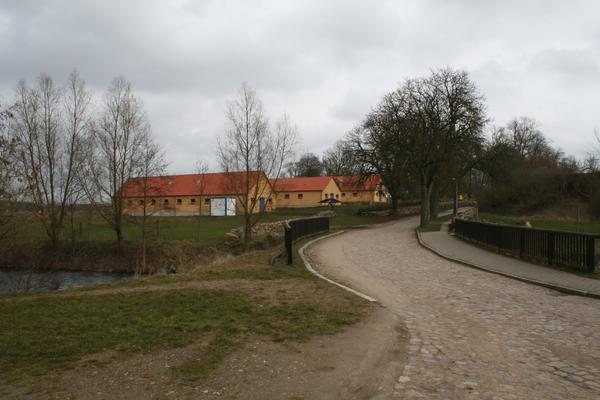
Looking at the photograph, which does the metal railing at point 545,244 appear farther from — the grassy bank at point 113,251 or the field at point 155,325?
the grassy bank at point 113,251

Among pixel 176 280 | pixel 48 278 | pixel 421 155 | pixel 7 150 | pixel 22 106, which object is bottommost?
pixel 48 278

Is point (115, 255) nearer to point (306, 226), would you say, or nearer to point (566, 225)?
point (306, 226)

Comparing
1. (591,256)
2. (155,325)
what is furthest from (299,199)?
(155,325)

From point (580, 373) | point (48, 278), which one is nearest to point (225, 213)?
point (48, 278)

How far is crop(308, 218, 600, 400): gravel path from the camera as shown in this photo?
4461 millimetres

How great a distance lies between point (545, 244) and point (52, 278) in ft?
72.8

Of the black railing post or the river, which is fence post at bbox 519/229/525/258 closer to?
the black railing post

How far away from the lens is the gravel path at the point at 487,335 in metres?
4.46

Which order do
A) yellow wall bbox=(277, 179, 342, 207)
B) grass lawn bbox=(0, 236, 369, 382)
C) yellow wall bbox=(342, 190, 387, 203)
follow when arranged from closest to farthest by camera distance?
grass lawn bbox=(0, 236, 369, 382), yellow wall bbox=(277, 179, 342, 207), yellow wall bbox=(342, 190, 387, 203)

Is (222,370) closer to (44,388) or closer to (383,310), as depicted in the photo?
(44,388)

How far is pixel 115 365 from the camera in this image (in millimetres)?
Result: 4969

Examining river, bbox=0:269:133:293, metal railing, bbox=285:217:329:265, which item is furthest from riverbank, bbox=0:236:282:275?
metal railing, bbox=285:217:329:265

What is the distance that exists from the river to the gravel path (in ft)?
47.2

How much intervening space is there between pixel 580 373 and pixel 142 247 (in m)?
24.1
